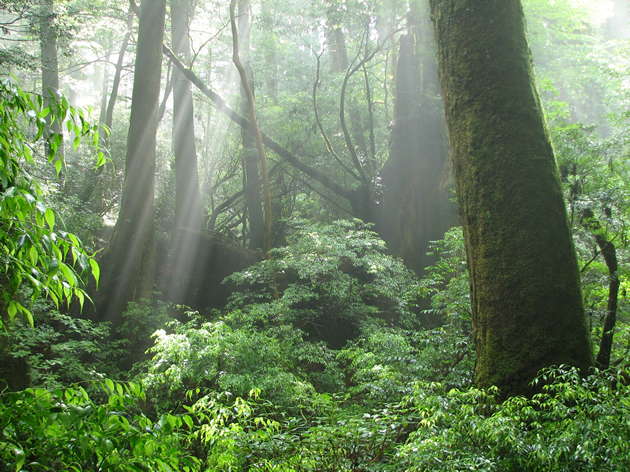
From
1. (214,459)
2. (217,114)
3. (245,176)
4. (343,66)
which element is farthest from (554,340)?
(217,114)

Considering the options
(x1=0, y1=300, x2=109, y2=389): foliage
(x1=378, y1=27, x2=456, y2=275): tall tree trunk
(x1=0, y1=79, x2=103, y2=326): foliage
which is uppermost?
(x1=378, y1=27, x2=456, y2=275): tall tree trunk

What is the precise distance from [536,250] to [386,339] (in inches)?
118

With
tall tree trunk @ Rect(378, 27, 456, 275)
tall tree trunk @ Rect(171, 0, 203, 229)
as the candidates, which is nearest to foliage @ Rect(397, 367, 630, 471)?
tall tree trunk @ Rect(378, 27, 456, 275)

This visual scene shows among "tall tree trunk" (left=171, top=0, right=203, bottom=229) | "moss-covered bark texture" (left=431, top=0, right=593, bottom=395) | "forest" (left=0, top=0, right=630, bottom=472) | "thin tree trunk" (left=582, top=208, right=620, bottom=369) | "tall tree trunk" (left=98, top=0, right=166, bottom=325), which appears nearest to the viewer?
"forest" (left=0, top=0, right=630, bottom=472)

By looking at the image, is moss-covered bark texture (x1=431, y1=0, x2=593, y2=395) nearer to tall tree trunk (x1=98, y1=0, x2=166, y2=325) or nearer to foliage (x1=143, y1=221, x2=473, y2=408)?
foliage (x1=143, y1=221, x2=473, y2=408)

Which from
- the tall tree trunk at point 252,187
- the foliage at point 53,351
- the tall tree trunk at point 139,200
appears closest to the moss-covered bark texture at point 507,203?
the foliage at point 53,351

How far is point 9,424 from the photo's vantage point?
1396mm

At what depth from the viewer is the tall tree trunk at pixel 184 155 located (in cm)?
1238

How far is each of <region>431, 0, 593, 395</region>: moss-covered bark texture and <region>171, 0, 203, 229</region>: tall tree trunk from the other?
9.98 meters

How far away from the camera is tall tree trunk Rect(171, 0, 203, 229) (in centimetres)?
1238

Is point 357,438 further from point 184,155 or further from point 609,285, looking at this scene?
point 184,155

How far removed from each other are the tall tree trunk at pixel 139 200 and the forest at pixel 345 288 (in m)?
0.05

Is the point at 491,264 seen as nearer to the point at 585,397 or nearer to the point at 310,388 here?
the point at 585,397

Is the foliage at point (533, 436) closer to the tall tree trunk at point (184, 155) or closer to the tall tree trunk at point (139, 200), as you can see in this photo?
the tall tree trunk at point (139, 200)
